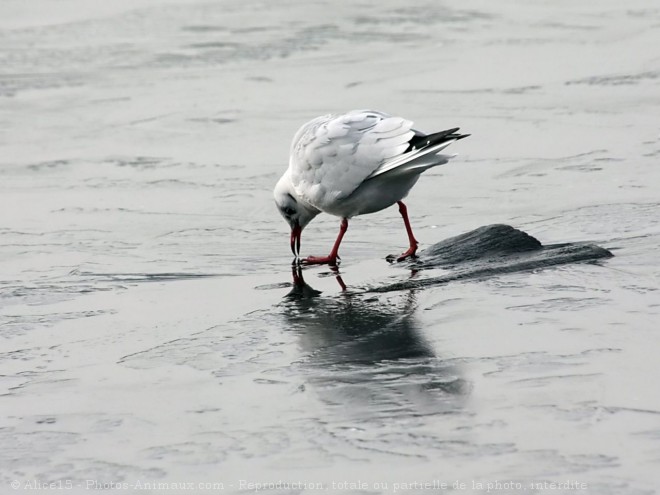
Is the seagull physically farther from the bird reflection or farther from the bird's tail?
the bird reflection

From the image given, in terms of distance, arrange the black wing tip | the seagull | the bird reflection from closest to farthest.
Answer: the bird reflection
the black wing tip
the seagull

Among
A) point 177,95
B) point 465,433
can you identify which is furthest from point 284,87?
point 465,433

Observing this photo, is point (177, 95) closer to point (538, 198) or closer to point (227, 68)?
point (227, 68)

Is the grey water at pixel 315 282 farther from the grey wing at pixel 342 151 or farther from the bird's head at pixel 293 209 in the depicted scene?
the grey wing at pixel 342 151

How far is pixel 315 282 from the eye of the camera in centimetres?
807

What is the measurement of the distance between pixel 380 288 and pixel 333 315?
63 cm

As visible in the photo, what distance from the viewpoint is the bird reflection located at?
5.75 m

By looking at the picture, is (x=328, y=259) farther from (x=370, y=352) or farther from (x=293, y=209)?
(x=370, y=352)

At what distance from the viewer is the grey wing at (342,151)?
8.27 metres

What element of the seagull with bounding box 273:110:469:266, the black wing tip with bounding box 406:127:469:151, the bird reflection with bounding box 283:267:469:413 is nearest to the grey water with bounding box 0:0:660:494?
the bird reflection with bounding box 283:267:469:413

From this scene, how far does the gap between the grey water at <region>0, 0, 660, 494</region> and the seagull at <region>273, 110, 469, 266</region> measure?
0.39 metres

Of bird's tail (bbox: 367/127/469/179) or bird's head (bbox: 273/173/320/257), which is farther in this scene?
bird's head (bbox: 273/173/320/257)

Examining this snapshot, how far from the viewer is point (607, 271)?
760 centimetres

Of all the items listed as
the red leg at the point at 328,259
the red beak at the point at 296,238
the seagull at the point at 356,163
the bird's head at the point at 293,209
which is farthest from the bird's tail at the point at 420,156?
the red beak at the point at 296,238
